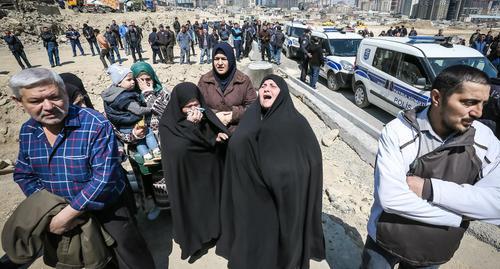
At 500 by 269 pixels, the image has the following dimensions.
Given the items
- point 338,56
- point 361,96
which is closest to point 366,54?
point 361,96

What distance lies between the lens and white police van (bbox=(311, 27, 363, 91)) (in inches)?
347

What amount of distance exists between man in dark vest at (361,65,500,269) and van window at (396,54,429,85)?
4913 mm

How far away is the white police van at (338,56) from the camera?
347 inches

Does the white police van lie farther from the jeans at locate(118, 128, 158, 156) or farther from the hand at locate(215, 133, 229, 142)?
the jeans at locate(118, 128, 158, 156)

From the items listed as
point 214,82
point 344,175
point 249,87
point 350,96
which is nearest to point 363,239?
point 344,175

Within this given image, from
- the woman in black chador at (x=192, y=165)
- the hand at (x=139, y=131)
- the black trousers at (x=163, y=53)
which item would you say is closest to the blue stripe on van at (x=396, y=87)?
the woman in black chador at (x=192, y=165)

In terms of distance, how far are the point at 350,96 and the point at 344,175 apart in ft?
17.3

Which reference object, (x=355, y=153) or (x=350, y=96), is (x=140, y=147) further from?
(x=350, y=96)

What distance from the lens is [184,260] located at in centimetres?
274

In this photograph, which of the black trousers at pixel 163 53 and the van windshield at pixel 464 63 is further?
the black trousers at pixel 163 53

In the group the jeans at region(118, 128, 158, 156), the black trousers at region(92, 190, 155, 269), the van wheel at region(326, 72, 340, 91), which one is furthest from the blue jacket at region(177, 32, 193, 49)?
the black trousers at region(92, 190, 155, 269)

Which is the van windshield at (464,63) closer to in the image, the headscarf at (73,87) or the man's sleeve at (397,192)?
the man's sleeve at (397,192)

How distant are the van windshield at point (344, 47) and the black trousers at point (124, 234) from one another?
9480 mm

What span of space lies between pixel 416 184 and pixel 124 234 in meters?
1.99
